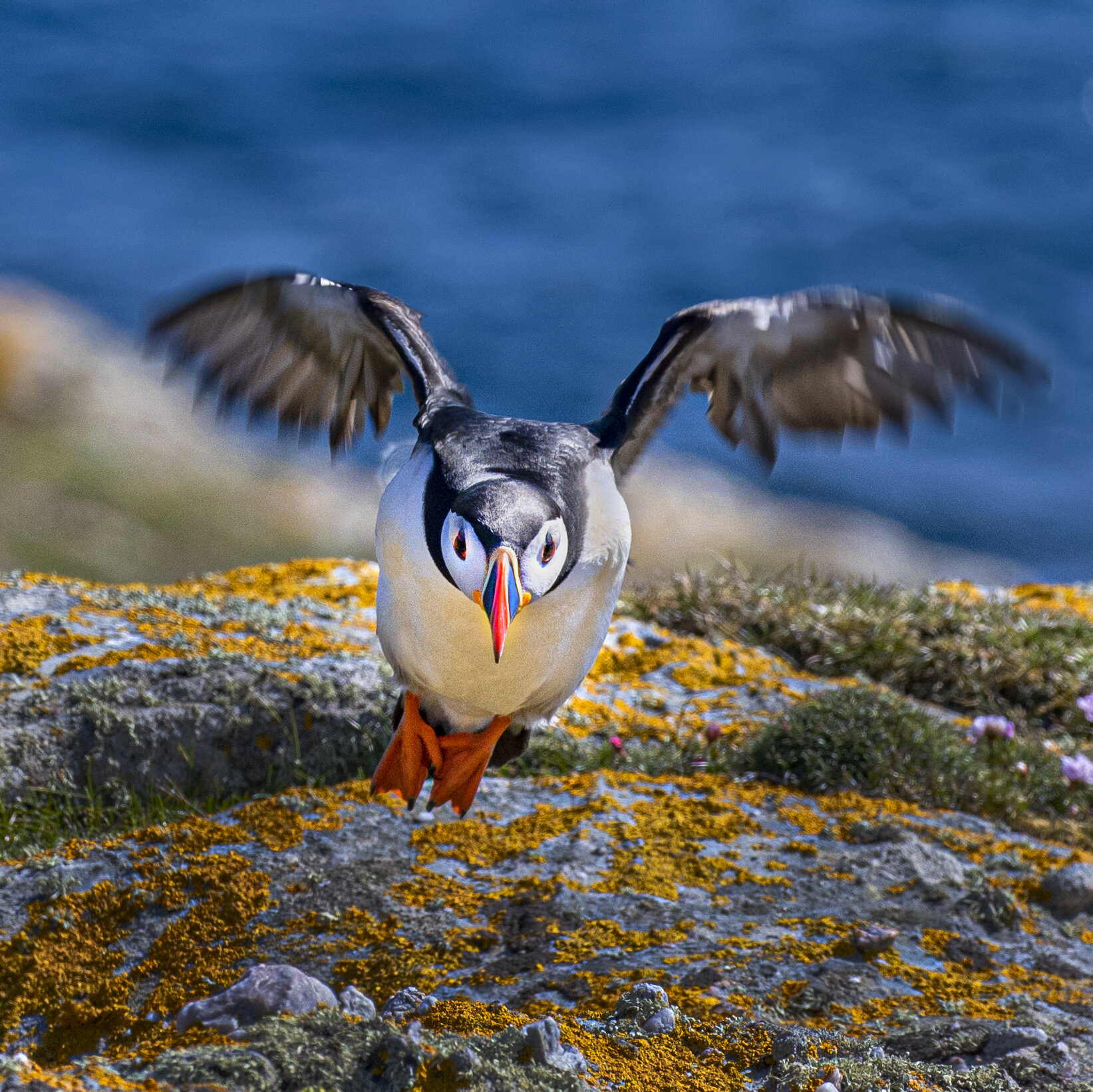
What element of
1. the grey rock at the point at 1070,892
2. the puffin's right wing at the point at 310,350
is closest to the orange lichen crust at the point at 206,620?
the puffin's right wing at the point at 310,350

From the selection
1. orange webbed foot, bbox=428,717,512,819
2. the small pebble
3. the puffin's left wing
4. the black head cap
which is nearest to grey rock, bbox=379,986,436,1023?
orange webbed foot, bbox=428,717,512,819

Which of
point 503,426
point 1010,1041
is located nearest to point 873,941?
point 1010,1041

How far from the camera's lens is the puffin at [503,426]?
3969 millimetres

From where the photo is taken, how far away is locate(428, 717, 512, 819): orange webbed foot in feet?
15.6

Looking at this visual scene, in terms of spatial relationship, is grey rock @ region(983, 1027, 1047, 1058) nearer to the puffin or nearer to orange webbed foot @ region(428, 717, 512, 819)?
the puffin

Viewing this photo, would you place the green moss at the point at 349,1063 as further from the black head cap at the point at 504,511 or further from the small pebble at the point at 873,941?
the small pebble at the point at 873,941

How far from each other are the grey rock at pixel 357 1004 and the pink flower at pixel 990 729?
13.7 ft

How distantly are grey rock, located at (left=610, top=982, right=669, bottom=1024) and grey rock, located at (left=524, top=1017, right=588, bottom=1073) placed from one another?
43 cm

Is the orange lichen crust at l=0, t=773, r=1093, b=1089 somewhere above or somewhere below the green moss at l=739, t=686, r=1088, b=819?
below

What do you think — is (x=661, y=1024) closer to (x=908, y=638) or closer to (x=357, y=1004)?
(x=357, y=1004)

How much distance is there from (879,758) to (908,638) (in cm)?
222

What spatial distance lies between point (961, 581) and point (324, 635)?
18.9ft

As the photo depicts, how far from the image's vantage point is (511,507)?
12.0ft

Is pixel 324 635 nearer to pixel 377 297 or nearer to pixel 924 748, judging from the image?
pixel 377 297
